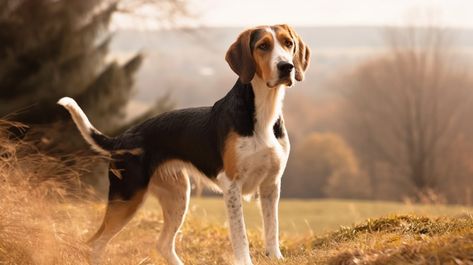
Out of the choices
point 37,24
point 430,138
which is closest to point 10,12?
point 37,24

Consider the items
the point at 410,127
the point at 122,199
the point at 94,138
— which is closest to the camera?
the point at 122,199

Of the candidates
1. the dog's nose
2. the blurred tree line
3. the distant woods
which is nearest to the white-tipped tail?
the dog's nose

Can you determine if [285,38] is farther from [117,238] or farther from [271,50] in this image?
[117,238]

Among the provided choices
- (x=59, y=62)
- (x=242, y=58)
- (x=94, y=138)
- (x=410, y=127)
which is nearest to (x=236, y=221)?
(x=242, y=58)

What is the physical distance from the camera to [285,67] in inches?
221

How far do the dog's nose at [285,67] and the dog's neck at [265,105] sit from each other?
349mm

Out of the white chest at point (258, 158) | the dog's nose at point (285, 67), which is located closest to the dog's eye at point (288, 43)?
the dog's nose at point (285, 67)

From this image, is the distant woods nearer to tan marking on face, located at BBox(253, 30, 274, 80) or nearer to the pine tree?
the pine tree

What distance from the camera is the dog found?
584cm

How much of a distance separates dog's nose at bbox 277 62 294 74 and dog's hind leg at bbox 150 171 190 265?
161cm

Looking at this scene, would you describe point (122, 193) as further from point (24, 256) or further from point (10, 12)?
point (10, 12)

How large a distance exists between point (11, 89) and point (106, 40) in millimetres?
2992

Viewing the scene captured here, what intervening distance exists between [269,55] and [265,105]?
16.6 inches

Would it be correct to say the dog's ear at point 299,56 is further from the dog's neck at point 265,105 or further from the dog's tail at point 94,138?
the dog's tail at point 94,138
